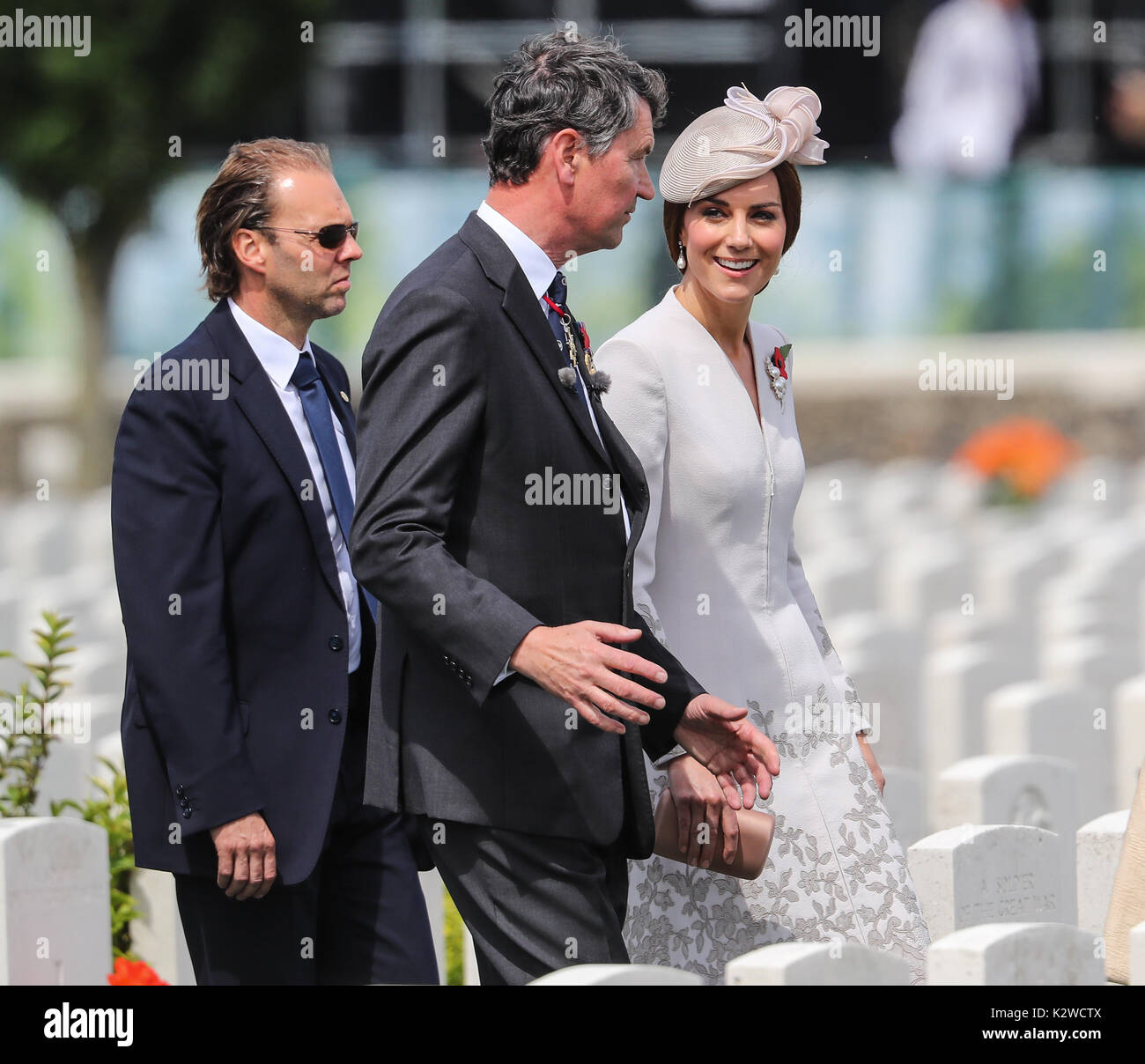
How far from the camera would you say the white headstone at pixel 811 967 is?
2.65 meters

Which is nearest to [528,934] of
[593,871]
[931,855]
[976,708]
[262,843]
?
[593,871]

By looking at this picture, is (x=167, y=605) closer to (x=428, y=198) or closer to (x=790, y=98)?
(x=790, y=98)

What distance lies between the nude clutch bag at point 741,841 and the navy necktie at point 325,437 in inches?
24.9

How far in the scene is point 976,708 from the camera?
7.29 metres

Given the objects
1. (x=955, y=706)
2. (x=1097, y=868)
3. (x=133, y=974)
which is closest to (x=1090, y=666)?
(x=955, y=706)

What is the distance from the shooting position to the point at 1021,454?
15789 millimetres

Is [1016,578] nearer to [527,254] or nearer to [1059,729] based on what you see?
[1059,729]

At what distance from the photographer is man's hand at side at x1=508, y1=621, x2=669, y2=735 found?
2.62 meters

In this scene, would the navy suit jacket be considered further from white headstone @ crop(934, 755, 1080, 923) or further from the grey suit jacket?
white headstone @ crop(934, 755, 1080, 923)

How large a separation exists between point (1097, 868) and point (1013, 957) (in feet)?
4.80

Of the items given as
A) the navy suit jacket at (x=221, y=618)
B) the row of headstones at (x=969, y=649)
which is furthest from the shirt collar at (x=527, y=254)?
the row of headstones at (x=969, y=649)

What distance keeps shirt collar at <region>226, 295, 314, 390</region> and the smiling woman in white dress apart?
53 cm

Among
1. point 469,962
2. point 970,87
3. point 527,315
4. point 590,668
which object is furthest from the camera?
point 970,87
